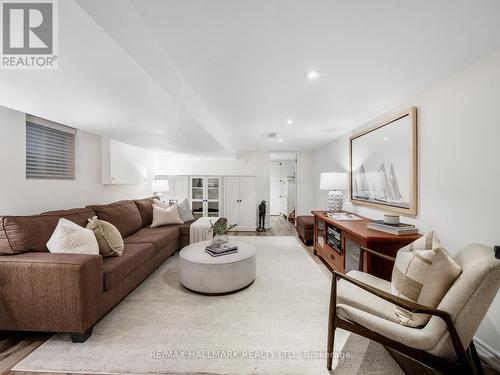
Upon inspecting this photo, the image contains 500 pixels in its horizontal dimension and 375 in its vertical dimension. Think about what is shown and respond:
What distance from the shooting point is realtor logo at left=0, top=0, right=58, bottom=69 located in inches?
41.5

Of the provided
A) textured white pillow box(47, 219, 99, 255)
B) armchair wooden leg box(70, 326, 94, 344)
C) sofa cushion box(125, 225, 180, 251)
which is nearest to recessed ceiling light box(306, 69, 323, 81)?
textured white pillow box(47, 219, 99, 255)

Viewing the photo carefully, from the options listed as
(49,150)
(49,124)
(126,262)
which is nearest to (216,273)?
(126,262)

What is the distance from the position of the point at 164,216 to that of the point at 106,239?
1.66 m

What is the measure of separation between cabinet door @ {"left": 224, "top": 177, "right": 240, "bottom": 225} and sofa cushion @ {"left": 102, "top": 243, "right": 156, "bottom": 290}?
9.40 ft

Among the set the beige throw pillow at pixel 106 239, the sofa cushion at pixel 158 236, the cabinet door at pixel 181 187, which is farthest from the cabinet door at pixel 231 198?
the beige throw pillow at pixel 106 239

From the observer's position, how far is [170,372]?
1382 millimetres

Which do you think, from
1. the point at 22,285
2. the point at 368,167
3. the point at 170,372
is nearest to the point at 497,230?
the point at 368,167

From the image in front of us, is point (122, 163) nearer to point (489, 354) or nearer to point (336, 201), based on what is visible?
point (336, 201)

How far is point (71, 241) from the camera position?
189 cm

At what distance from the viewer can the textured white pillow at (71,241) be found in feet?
6.05

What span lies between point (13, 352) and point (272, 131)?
380 centimetres

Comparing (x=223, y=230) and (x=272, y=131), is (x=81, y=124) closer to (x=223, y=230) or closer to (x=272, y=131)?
(x=223, y=230)

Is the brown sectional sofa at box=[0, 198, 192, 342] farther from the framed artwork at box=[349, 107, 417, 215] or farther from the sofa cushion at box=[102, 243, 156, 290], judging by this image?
the framed artwork at box=[349, 107, 417, 215]

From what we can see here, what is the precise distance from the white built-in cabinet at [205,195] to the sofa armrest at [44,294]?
154 inches
